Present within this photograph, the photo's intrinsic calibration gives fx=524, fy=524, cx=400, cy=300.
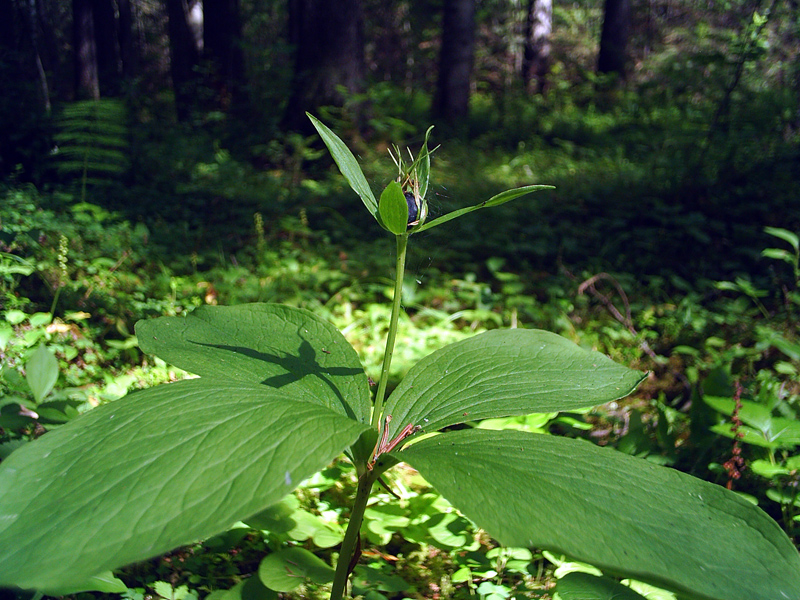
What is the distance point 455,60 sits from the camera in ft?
27.1

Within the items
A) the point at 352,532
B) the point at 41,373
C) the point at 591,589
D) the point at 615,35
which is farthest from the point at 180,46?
the point at 591,589

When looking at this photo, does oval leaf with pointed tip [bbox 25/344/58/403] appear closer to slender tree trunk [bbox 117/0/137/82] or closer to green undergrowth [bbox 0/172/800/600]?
green undergrowth [bbox 0/172/800/600]

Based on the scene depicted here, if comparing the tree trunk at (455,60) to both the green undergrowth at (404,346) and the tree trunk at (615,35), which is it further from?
the green undergrowth at (404,346)

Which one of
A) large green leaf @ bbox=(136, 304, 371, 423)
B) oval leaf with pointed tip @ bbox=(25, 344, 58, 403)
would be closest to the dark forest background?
large green leaf @ bbox=(136, 304, 371, 423)

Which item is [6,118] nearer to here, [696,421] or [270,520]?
[270,520]

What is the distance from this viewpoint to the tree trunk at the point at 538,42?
11.7 metres

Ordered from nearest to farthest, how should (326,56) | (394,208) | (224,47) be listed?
(394,208) < (326,56) < (224,47)

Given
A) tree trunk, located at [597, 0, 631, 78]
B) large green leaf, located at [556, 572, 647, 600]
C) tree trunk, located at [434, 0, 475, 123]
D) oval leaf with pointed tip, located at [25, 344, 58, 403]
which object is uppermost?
tree trunk, located at [597, 0, 631, 78]

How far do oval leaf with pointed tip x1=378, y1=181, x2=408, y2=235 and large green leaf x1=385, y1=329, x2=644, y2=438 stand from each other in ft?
1.20

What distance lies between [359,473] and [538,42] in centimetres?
1277

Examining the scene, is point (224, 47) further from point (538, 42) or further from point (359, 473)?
point (359, 473)

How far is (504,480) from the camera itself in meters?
0.76

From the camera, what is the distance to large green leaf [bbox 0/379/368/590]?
1.95ft

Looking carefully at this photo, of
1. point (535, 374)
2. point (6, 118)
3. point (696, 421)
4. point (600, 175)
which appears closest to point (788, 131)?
point (600, 175)
